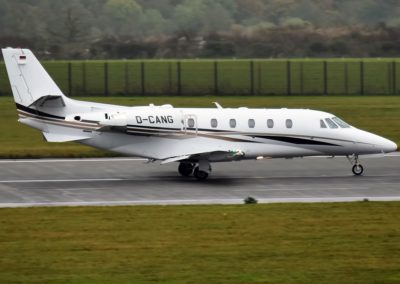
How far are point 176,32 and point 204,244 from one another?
5326cm

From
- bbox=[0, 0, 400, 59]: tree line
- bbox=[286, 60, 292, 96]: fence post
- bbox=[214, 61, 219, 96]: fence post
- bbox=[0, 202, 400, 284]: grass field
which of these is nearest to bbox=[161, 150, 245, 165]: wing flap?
bbox=[0, 202, 400, 284]: grass field

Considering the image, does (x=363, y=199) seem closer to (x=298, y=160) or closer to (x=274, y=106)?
(x=298, y=160)

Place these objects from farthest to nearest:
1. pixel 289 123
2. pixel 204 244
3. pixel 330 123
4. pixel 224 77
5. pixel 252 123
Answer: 1. pixel 224 77
2. pixel 330 123
3. pixel 289 123
4. pixel 252 123
5. pixel 204 244

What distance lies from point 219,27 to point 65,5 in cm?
1033

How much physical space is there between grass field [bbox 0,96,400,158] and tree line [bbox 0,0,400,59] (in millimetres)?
7767

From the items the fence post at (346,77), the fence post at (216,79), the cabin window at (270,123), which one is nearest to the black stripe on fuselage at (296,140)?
the cabin window at (270,123)

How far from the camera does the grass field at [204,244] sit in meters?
20.7

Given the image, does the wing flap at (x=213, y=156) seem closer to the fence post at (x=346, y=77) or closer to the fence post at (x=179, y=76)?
the fence post at (x=179, y=76)

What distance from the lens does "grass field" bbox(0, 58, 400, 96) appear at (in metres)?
69.1

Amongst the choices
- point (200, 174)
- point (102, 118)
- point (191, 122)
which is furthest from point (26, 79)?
point (200, 174)

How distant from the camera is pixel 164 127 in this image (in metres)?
35.6

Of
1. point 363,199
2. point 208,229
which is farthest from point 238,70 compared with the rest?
point 208,229

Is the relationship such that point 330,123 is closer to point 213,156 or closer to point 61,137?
point 213,156

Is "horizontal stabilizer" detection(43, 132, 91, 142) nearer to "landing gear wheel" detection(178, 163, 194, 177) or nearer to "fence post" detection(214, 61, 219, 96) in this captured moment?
"landing gear wheel" detection(178, 163, 194, 177)
